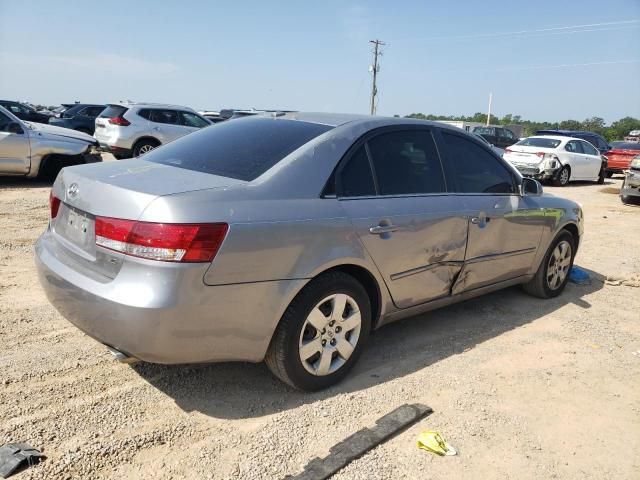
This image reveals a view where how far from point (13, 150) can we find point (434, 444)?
31.6 feet

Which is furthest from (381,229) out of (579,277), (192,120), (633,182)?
(192,120)

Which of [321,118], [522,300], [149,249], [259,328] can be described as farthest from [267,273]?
[522,300]

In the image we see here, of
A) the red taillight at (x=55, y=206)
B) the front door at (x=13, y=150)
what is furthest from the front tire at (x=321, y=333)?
the front door at (x=13, y=150)

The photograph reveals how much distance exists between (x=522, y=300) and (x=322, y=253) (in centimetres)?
292

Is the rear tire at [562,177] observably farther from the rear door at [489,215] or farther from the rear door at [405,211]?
the rear door at [405,211]

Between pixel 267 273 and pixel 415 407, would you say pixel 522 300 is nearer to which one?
pixel 415 407

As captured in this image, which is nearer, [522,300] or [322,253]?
[322,253]

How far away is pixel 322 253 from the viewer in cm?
295

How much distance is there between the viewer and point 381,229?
10.7 feet

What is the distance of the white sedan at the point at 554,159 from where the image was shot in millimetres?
15781

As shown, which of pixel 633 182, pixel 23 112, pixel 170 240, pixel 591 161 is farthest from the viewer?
pixel 23 112

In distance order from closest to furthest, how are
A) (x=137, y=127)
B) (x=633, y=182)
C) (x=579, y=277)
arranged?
(x=579, y=277), (x=633, y=182), (x=137, y=127)

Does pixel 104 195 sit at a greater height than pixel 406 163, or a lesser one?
lesser

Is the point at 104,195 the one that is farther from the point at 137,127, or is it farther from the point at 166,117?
the point at 166,117
